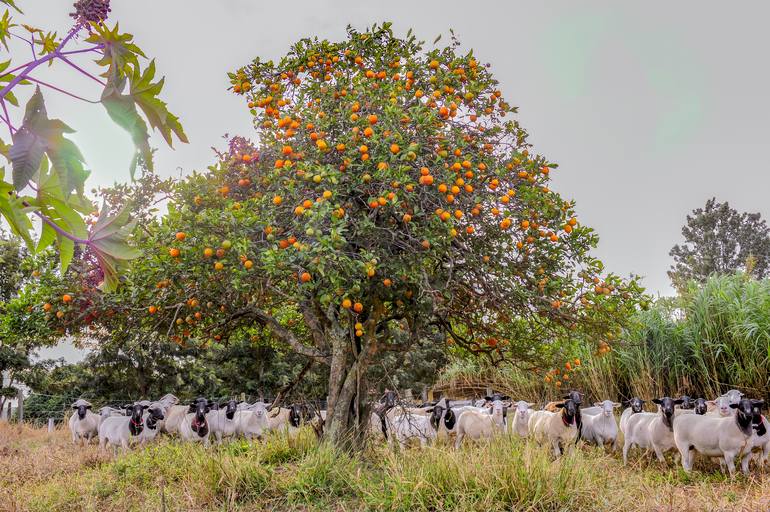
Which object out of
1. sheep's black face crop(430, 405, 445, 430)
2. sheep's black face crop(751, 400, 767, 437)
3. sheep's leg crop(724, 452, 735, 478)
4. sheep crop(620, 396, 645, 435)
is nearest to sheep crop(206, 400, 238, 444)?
sheep's black face crop(430, 405, 445, 430)

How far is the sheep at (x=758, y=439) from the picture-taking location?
8.38 metres

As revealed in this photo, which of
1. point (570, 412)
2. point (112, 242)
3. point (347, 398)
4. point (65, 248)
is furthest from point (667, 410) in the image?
point (65, 248)

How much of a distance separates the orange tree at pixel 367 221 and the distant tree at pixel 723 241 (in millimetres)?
30350

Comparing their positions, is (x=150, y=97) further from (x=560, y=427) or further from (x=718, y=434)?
(x=560, y=427)

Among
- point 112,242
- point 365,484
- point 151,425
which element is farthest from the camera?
point 151,425

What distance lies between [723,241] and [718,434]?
31018mm

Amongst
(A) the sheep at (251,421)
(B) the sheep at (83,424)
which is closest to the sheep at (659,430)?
(A) the sheep at (251,421)

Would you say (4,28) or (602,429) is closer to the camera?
(4,28)

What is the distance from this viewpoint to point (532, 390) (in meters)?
15.8

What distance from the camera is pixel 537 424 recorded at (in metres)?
11.0

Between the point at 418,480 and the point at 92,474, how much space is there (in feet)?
17.8

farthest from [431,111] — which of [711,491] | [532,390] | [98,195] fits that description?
[532,390]

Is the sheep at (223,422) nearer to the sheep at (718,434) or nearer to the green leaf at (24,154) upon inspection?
the sheep at (718,434)

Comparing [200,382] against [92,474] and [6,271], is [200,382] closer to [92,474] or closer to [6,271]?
[6,271]
